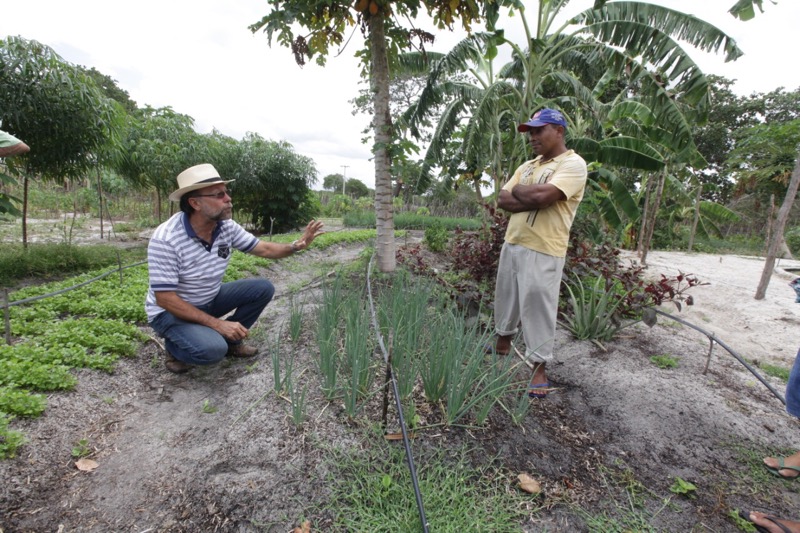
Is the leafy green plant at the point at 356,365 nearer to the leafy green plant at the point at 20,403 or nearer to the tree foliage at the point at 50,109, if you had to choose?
the leafy green plant at the point at 20,403

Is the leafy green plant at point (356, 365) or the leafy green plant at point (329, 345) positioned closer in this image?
the leafy green plant at point (356, 365)

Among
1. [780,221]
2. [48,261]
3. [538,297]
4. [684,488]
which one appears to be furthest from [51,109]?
[780,221]

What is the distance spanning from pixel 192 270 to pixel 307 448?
1.40m

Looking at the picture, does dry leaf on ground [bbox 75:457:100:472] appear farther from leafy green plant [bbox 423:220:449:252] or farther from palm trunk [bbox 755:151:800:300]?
palm trunk [bbox 755:151:800:300]

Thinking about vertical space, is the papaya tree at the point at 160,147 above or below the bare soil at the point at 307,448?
above

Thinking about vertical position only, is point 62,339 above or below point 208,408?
above

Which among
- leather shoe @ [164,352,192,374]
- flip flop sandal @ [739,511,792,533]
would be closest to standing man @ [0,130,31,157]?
leather shoe @ [164,352,192,374]

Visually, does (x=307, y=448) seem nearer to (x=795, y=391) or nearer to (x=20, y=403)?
(x=20, y=403)

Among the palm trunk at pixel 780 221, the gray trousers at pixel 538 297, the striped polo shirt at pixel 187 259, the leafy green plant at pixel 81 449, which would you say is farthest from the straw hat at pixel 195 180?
the palm trunk at pixel 780 221

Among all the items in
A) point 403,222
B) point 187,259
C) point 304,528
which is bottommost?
point 304,528

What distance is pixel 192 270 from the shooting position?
7.81 ft

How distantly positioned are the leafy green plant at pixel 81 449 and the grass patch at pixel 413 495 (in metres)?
1.18

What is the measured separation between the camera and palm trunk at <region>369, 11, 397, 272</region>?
3600mm

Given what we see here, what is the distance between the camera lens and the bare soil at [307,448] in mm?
1467
